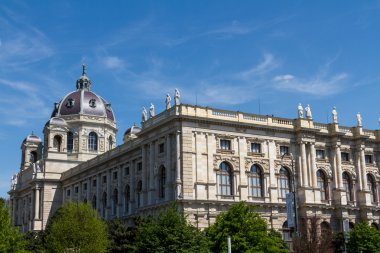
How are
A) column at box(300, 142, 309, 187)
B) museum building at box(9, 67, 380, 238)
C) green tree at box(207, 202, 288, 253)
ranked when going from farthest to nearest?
column at box(300, 142, 309, 187) < museum building at box(9, 67, 380, 238) < green tree at box(207, 202, 288, 253)

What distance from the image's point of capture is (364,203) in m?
70.2

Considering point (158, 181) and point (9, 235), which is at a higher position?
point (158, 181)

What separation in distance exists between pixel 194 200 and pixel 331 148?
69.8ft

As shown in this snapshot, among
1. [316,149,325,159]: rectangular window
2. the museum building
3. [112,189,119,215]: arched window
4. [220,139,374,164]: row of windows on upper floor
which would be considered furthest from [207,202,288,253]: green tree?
[112,189,119,215]: arched window

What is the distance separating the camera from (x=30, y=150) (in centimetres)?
11300

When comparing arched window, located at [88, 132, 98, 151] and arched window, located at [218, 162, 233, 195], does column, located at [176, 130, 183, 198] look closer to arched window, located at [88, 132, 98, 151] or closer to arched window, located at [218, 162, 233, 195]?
arched window, located at [218, 162, 233, 195]

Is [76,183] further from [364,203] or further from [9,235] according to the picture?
[9,235]

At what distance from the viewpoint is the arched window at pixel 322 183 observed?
68.9 metres

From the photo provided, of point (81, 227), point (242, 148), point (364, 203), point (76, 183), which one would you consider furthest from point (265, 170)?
point (76, 183)

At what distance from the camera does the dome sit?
4269 inches

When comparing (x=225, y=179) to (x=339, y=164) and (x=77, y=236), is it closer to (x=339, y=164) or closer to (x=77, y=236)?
(x=339, y=164)

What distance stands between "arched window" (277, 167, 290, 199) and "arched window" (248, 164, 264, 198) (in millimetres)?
2402

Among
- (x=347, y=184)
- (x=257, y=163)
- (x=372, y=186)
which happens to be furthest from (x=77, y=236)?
(x=372, y=186)

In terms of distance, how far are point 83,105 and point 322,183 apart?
54.4 metres
